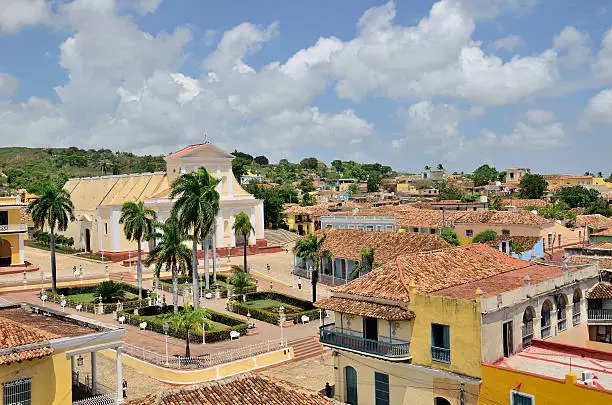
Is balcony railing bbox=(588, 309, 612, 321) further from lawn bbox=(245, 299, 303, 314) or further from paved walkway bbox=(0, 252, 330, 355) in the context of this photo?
lawn bbox=(245, 299, 303, 314)

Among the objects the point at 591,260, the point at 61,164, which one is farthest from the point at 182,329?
the point at 61,164

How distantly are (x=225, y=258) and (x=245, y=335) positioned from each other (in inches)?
1057

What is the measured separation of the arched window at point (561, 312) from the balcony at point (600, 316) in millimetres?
1005

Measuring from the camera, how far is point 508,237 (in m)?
52.4

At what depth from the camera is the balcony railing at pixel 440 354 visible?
21064 millimetres

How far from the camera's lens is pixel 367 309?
23781 millimetres

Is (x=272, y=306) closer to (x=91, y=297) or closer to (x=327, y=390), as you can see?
(x=91, y=297)

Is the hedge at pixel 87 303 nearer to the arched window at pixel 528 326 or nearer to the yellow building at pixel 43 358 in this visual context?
the yellow building at pixel 43 358

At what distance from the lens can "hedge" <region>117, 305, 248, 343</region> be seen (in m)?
32.3

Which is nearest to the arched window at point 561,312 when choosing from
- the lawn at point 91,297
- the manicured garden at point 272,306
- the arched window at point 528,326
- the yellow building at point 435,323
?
the yellow building at point 435,323

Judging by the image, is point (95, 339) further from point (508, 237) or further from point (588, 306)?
point (508, 237)

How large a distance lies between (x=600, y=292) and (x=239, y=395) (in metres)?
16.5

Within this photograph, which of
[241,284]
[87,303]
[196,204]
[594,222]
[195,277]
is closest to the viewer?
[195,277]

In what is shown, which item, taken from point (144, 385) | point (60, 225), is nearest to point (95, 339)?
point (144, 385)
